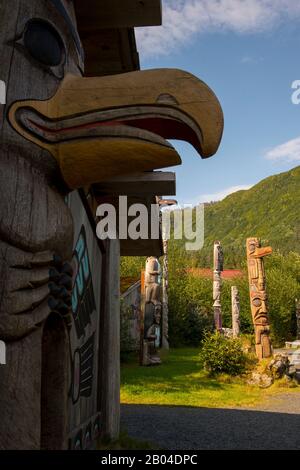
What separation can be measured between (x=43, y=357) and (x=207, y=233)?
498 feet

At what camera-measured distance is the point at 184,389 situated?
9.31 metres

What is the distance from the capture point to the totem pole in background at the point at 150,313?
1247 cm

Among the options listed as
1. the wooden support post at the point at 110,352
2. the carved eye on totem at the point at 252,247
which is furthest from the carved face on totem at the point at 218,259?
the wooden support post at the point at 110,352

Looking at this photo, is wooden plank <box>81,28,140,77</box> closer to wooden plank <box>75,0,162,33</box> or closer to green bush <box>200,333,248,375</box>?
wooden plank <box>75,0,162,33</box>

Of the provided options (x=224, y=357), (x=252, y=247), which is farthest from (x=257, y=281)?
(x=224, y=357)

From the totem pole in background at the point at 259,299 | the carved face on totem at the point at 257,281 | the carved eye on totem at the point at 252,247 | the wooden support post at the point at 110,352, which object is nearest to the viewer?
the wooden support post at the point at 110,352

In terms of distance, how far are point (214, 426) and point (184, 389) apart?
3.23 metres

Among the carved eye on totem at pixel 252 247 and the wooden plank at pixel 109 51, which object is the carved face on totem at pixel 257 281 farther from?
the wooden plank at pixel 109 51

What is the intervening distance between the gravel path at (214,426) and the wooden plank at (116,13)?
426cm

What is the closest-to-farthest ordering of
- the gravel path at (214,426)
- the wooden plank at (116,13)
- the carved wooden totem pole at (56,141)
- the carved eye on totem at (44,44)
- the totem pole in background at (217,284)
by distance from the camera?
the carved wooden totem pole at (56,141)
the carved eye on totem at (44,44)
the wooden plank at (116,13)
the gravel path at (214,426)
the totem pole in background at (217,284)

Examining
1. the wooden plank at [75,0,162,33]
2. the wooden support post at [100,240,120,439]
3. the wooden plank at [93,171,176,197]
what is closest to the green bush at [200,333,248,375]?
the wooden support post at [100,240,120,439]

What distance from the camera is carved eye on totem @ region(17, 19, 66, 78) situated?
189 centimetres

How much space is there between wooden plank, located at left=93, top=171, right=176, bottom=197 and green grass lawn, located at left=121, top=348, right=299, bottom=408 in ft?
17.8

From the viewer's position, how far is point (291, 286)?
865 inches
